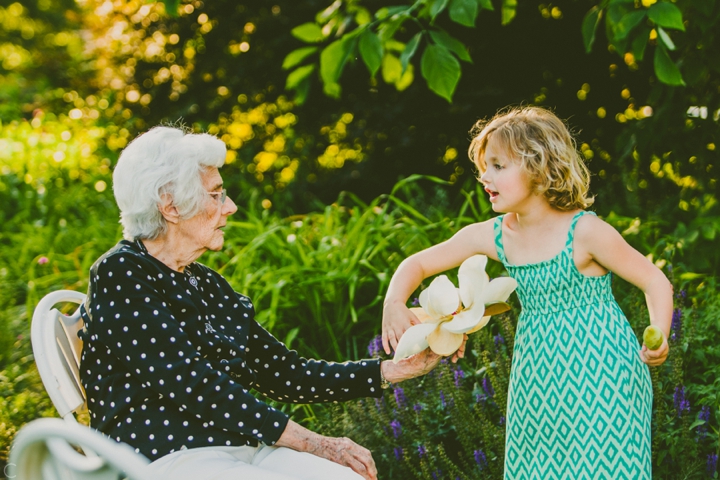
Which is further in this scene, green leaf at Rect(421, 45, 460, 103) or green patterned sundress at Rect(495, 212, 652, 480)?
green leaf at Rect(421, 45, 460, 103)

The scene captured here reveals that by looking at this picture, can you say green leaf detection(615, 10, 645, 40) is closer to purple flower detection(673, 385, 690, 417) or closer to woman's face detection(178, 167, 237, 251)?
purple flower detection(673, 385, 690, 417)

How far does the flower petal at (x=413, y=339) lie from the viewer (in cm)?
179

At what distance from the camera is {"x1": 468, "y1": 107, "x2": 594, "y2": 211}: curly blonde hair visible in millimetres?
1941

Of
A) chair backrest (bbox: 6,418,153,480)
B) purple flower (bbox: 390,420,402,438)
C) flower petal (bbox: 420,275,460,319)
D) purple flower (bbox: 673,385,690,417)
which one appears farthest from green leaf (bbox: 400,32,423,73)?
chair backrest (bbox: 6,418,153,480)

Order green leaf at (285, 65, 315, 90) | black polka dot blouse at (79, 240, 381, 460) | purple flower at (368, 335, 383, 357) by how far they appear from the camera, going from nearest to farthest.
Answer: black polka dot blouse at (79, 240, 381, 460) < purple flower at (368, 335, 383, 357) < green leaf at (285, 65, 315, 90)

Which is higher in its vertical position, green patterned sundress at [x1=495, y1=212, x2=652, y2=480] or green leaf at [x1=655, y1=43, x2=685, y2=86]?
Result: green leaf at [x1=655, y1=43, x2=685, y2=86]

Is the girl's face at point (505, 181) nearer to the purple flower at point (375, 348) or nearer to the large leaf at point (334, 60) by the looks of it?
the large leaf at point (334, 60)

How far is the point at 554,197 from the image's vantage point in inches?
77.7

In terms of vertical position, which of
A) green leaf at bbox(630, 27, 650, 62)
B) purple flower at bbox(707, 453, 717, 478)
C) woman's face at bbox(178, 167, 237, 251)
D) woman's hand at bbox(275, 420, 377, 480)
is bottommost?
purple flower at bbox(707, 453, 717, 478)

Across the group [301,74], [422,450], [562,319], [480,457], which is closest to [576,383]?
[562,319]

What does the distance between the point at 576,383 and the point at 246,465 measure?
32.8 inches

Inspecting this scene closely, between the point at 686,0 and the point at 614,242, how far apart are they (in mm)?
1108

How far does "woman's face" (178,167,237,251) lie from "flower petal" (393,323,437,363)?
56 cm

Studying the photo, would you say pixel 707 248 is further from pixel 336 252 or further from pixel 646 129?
pixel 336 252
